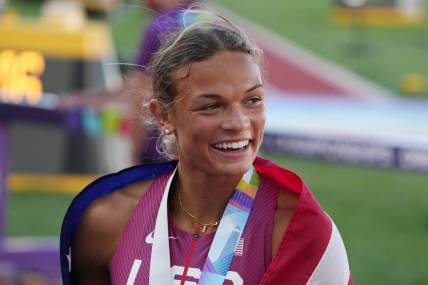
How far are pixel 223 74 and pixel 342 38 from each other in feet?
44.0

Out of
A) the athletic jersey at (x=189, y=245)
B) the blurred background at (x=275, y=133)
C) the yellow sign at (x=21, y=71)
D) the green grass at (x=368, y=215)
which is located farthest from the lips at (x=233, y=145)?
the yellow sign at (x=21, y=71)

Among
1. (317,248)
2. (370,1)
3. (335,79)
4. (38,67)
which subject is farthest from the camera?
(370,1)

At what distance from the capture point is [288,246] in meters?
2.10

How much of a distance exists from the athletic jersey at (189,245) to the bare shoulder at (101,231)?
4 centimetres

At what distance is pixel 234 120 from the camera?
2148 millimetres

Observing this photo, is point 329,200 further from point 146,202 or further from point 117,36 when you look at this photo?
point 117,36

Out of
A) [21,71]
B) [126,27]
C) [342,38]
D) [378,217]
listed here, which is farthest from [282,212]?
[126,27]

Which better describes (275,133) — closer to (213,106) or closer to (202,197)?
(202,197)

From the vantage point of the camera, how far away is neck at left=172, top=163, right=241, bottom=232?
229 cm

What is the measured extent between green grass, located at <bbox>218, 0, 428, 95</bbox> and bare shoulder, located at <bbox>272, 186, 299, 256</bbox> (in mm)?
10762

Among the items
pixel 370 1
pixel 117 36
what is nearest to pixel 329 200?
pixel 117 36

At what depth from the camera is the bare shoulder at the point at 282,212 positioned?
2.14m

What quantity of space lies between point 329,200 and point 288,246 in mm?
6135

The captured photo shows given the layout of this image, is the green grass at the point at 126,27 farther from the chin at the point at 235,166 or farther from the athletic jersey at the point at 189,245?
the chin at the point at 235,166
